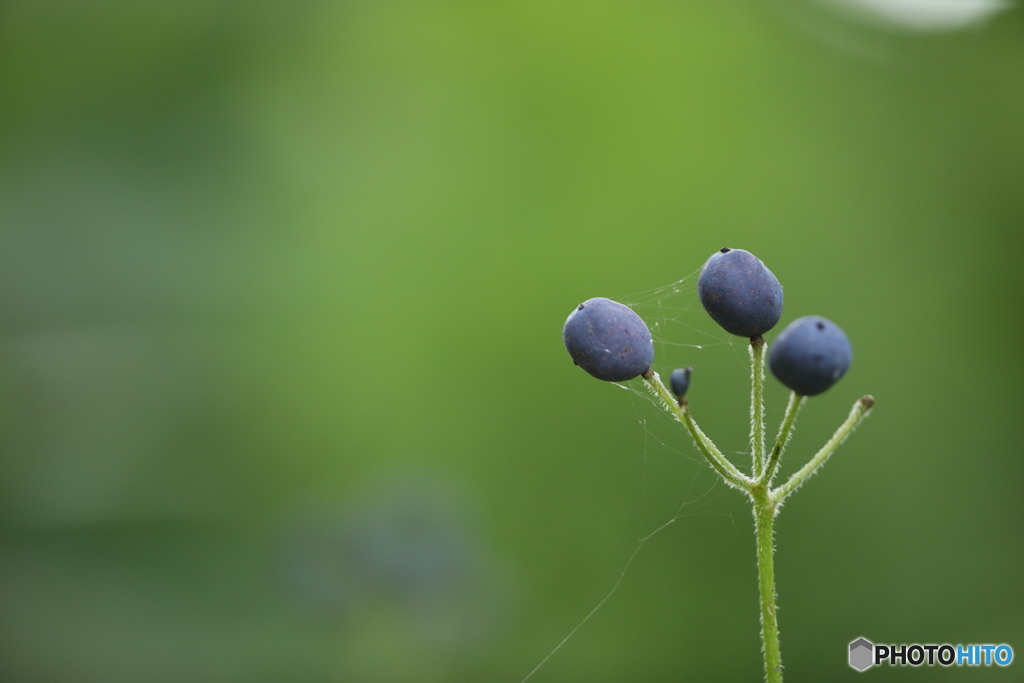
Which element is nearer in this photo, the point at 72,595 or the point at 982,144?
the point at 72,595

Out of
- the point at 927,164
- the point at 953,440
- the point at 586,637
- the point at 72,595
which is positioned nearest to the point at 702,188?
the point at 927,164

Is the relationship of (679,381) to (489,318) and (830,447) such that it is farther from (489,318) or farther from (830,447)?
(489,318)

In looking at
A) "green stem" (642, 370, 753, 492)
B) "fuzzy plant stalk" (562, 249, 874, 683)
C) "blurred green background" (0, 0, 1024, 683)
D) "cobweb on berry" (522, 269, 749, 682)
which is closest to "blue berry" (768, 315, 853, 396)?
"fuzzy plant stalk" (562, 249, 874, 683)

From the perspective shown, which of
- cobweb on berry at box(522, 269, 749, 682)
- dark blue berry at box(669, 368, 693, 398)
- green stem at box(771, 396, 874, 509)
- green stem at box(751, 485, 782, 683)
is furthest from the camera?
cobweb on berry at box(522, 269, 749, 682)

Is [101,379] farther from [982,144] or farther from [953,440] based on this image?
[982,144]

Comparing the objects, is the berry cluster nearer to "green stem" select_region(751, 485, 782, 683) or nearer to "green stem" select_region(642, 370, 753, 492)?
"green stem" select_region(642, 370, 753, 492)

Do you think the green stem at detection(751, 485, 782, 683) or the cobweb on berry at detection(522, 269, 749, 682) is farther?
the cobweb on berry at detection(522, 269, 749, 682)

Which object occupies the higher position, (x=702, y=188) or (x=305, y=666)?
(x=702, y=188)

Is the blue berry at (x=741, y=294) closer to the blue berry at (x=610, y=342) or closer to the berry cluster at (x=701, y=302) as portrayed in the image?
the berry cluster at (x=701, y=302)
